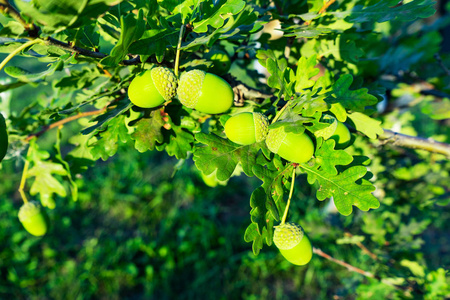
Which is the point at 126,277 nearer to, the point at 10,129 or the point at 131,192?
the point at 131,192

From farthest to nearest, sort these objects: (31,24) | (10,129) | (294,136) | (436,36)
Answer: (436,36)
(10,129)
(294,136)
(31,24)

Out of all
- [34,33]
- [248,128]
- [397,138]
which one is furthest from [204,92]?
[397,138]

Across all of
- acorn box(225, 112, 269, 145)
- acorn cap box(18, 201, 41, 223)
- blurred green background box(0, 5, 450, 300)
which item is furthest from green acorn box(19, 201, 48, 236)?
acorn box(225, 112, 269, 145)

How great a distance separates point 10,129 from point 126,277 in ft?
7.08

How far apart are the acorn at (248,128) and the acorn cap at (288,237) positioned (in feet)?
0.90

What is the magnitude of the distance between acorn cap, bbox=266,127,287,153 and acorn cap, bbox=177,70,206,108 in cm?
21

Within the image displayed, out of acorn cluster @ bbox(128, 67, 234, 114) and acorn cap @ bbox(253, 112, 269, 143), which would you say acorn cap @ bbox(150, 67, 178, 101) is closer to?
acorn cluster @ bbox(128, 67, 234, 114)

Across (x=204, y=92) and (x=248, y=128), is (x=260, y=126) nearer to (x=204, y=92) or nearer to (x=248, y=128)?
Answer: (x=248, y=128)

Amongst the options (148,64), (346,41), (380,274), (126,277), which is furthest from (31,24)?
(126,277)

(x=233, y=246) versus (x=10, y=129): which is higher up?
(x=10, y=129)

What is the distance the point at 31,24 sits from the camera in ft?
2.14

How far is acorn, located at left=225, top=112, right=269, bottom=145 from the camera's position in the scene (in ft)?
2.61

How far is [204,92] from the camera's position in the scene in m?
0.81

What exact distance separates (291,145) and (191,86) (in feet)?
0.96
